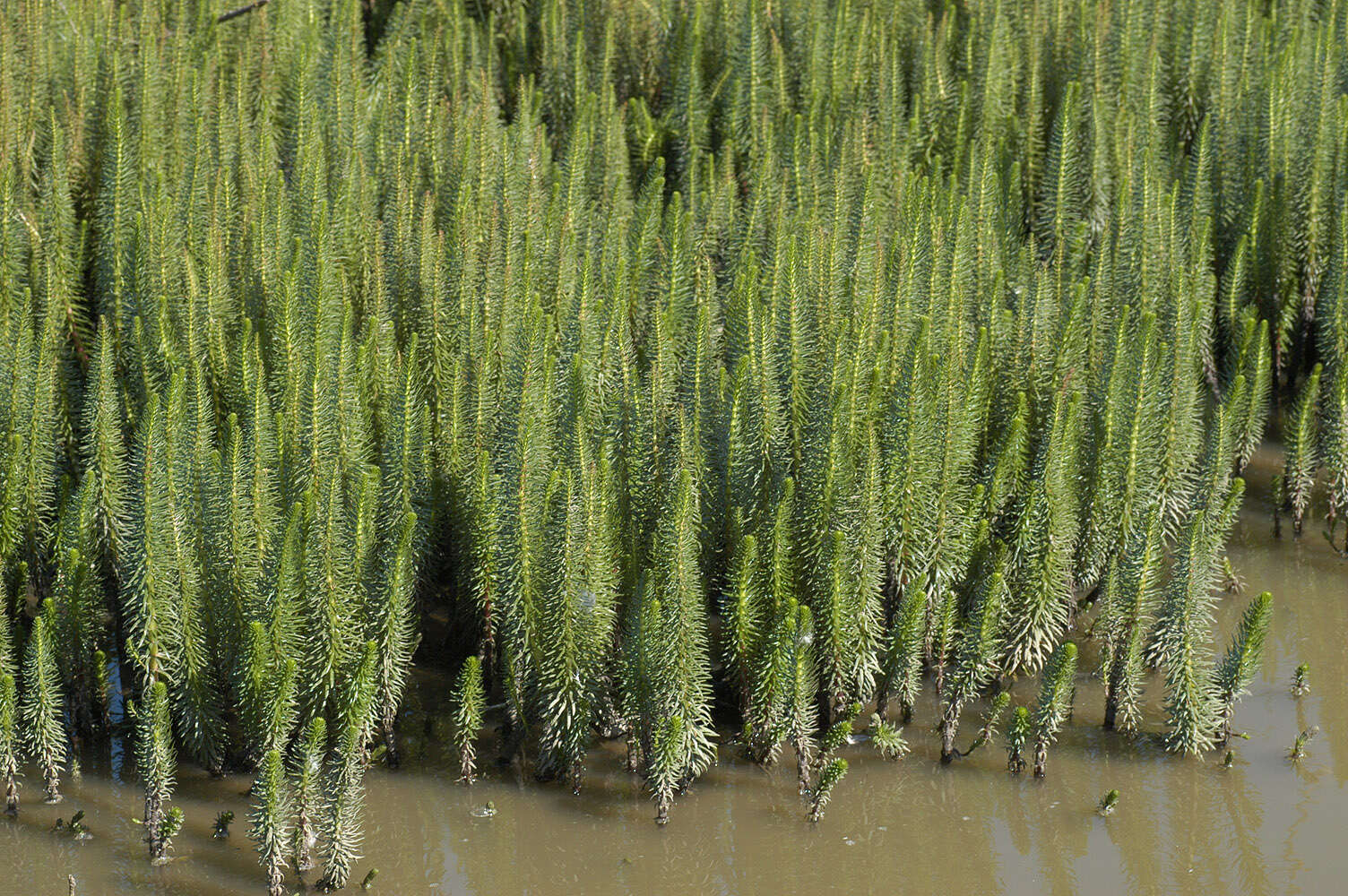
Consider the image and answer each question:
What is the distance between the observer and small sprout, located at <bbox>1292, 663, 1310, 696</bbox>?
5.62 metres

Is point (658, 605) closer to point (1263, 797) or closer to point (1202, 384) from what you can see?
point (1263, 797)

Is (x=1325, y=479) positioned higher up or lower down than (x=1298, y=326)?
lower down

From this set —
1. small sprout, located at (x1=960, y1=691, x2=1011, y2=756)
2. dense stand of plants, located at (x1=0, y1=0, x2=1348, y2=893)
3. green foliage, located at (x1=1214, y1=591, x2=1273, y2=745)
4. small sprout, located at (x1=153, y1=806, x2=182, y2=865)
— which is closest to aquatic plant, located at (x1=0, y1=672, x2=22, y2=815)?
dense stand of plants, located at (x1=0, y1=0, x2=1348, y2=893)

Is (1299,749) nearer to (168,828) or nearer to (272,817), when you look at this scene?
(272,817)

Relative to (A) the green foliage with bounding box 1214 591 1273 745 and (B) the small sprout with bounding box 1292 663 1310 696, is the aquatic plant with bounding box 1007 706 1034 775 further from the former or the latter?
(B) the small sprout with bounding box 1292 663 1310 696

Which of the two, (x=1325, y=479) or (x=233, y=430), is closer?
(x=233, y=430)

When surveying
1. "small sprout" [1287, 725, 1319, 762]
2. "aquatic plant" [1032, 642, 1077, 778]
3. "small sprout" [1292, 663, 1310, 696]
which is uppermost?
"aquatic plant" [1032, 642, 1077, 778]

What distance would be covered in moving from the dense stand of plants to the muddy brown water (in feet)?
0.42

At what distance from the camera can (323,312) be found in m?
5.64

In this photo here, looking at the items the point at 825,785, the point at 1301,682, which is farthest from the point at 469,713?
the point at 1301,682

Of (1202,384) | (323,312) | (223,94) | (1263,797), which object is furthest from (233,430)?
(1202,384)

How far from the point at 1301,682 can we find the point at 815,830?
2001 millimetres

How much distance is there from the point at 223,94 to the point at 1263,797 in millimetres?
5338

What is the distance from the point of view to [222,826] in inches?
191
